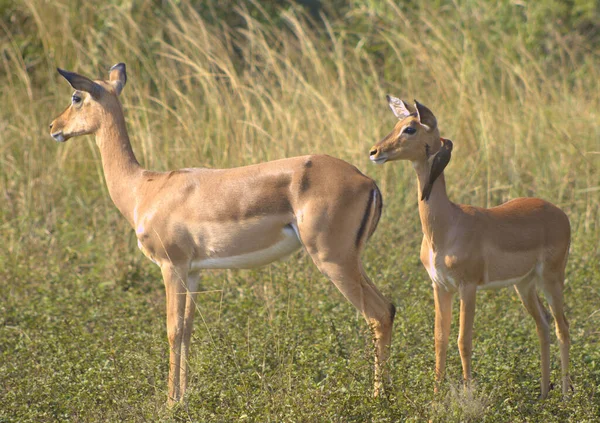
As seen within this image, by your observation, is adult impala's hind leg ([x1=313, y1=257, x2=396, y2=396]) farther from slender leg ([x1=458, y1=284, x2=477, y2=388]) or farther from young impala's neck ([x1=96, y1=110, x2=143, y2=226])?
young impala's neck ([x1=96, y1=110, x2=143, y2=226])

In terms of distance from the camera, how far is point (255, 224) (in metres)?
4.30

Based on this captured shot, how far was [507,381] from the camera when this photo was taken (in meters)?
4.22

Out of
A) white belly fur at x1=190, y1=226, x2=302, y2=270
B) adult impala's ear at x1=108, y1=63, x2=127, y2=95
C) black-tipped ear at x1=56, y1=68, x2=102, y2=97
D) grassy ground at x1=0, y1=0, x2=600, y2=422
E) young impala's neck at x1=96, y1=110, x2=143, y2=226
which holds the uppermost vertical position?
black-tipped ear at x1=56, y1=68, x2=102, y2=97

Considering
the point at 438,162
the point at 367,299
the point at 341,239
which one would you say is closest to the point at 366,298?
the point at 367,299

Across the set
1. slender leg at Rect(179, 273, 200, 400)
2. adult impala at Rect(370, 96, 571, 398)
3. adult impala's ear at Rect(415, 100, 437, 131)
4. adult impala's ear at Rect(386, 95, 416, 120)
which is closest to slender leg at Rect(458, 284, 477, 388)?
adult impala at Rect(370, 96, 571, 398)

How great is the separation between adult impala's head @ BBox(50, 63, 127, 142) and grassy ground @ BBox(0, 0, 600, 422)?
1079 mm

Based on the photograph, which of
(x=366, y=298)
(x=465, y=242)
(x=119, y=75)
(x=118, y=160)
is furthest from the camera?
(x=119, y=75)

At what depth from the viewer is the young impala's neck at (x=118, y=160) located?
4.76 meters

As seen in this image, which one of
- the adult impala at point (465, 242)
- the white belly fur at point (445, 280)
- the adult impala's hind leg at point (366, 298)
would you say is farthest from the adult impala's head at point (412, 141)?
the adult impala's hind leg at point (366, 298)

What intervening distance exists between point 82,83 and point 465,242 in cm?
203

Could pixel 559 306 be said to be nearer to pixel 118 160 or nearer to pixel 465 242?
pixel 465 242

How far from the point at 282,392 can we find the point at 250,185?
99cm

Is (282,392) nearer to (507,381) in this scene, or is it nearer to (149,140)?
(507,381)

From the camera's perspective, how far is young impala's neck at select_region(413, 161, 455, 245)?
406cm
